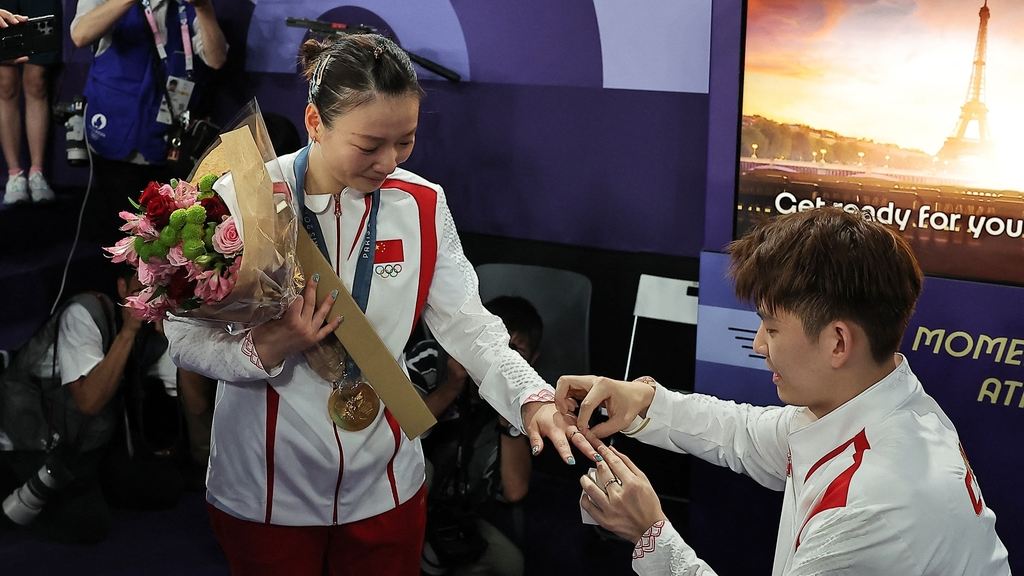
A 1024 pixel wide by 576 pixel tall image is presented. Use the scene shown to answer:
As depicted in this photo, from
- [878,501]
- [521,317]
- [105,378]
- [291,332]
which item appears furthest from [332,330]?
[105,378]

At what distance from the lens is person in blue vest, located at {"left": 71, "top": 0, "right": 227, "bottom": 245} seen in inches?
156

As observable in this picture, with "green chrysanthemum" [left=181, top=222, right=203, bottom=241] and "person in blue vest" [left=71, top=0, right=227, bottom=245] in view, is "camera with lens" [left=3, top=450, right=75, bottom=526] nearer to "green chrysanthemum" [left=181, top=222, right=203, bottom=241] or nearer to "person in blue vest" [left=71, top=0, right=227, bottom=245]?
"person in blue vest" [left=71, top=0, right=227, bottom=245]

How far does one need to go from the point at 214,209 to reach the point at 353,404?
1.66 feet

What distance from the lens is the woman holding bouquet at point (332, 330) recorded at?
1.75 metres

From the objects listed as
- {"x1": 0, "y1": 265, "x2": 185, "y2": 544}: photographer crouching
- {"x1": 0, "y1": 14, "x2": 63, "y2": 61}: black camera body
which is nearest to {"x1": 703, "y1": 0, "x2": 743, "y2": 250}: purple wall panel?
Result: {"x1": 0, "y1": 14, "x2": 63, "y2": 61}: black camera body

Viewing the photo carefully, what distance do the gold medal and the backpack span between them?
2.06 m

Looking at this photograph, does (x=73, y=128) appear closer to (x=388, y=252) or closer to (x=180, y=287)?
(x=388, y=252)

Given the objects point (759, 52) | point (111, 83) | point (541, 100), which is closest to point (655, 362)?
point (541, 100)

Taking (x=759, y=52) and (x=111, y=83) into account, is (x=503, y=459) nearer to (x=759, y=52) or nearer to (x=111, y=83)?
(x=759, y=52)

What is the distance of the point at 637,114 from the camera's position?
3.53 m

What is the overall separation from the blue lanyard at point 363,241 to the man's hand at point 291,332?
12 cm

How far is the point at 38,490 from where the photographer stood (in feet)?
11.3

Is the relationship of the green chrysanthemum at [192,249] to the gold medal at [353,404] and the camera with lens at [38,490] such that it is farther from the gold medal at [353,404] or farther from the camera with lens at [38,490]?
the camera with lens at [38,490]

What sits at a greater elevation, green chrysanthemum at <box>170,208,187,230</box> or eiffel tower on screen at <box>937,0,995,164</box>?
eiffel tower on screen at <box>937,0,995,164</box>
